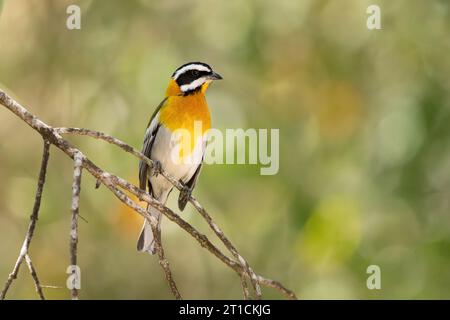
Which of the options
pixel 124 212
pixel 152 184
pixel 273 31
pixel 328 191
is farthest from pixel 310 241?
pixel 273 31

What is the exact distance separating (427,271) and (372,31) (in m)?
2.72

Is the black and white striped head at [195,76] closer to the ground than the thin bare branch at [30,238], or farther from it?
farther from it

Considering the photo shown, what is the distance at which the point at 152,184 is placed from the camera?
21.1 feet

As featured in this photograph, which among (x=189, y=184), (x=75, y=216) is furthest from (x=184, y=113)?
(x=75, y=216)

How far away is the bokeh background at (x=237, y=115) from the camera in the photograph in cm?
710

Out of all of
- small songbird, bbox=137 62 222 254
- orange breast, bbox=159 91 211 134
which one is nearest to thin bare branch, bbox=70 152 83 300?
small songbird, bbox=137 62 222 254

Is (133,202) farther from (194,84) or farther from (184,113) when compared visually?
(194,84)

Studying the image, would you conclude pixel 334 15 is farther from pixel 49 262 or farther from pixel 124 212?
pixel 49 262

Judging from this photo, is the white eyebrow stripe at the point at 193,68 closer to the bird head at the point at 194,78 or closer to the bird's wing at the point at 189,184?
the bird head at the point at 194,78

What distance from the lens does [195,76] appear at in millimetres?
6352

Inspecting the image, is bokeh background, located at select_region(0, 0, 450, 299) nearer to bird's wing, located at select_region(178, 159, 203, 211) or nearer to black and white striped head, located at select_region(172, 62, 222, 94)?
bird's wing, located at select_region(178, 159, 203, 211)

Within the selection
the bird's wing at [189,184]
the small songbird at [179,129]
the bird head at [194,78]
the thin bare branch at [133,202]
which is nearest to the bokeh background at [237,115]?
the bird's wing at [189,184]

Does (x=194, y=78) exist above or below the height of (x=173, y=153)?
above

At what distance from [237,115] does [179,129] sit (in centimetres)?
165
